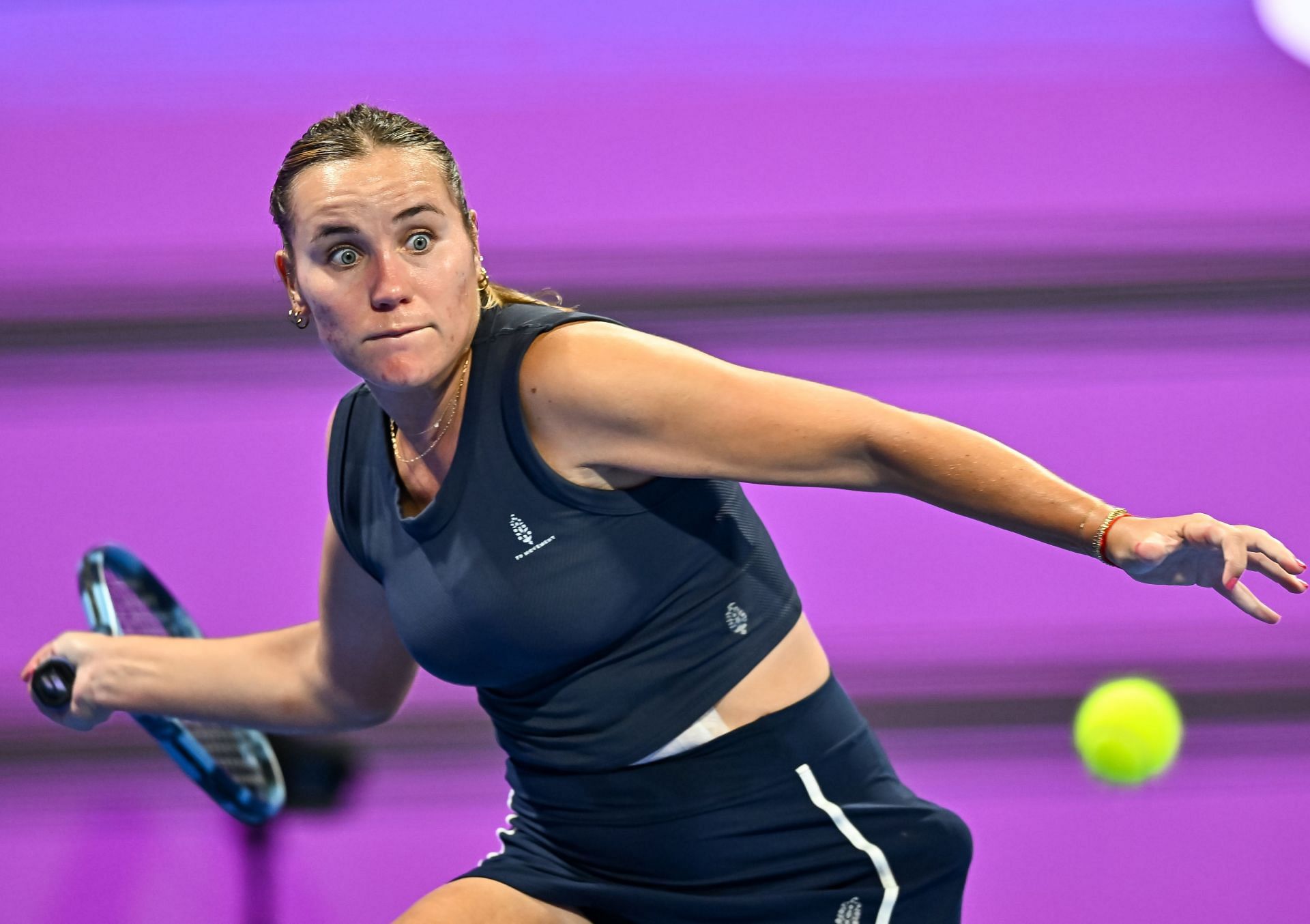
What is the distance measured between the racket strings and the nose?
937 millimetres

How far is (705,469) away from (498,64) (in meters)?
1.31

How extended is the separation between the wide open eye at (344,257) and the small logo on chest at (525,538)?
0.28 metres

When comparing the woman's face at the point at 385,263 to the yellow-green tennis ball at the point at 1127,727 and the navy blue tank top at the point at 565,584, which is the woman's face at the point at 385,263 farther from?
the yellow-green tennis ball at the point at 1127,727

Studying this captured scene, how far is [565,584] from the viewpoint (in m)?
1.22

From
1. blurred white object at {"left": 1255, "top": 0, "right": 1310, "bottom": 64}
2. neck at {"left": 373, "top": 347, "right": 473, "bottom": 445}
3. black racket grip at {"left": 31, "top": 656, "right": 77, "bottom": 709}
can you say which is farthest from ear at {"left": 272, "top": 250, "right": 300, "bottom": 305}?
blurred white object at {"left": 1255, "top": 0, "right": 1310, "bottom": 64}

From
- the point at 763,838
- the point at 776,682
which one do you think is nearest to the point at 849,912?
the point at 763,838

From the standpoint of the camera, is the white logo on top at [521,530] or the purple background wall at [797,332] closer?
the white logo on top at [521,530]

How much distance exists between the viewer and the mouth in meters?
1.21

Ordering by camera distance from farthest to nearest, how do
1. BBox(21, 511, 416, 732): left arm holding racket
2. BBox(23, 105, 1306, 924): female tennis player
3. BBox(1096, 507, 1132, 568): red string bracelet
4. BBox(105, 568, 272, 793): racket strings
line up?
BBox(105, 568, 272, 793): racket strings, BBox(21, 511, 416, 732): left arm holding racket, BBox(23, 105, 1306, 924): female tennis player, BBox(1096, 507, 1132, 568): red string bracelet

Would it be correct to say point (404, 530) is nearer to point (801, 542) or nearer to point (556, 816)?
point (556, 816)

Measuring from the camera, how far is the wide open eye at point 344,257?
1229 millimetres

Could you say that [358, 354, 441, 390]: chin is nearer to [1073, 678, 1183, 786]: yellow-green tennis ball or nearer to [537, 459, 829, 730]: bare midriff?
[537, 459, 829, 730]: bare midriff

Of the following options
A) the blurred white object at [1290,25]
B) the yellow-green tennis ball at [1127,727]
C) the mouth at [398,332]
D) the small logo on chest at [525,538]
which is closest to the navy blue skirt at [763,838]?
the small logo on chest at [525,538]

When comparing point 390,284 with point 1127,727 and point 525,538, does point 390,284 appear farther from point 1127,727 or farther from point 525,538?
point 1127,727
